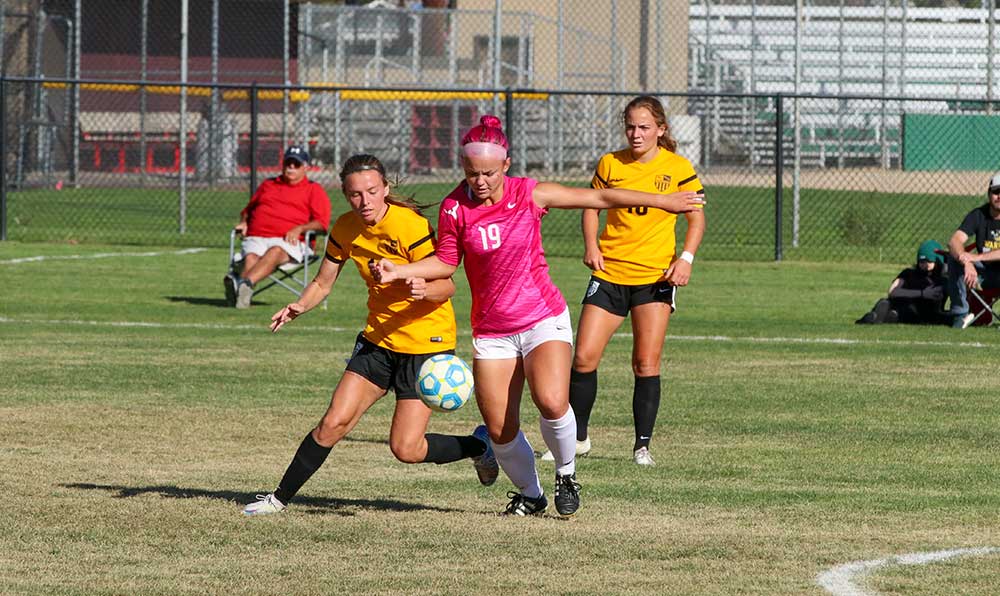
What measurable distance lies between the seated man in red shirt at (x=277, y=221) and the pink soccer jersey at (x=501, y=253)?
10682mm

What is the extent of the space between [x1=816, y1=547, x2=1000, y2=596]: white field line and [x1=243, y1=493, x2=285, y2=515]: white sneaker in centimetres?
275

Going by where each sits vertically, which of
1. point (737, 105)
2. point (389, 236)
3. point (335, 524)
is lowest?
point (335, 524)

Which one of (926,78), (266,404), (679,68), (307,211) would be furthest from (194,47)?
(266,404)

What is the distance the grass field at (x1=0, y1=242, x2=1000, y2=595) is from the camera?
6.89m

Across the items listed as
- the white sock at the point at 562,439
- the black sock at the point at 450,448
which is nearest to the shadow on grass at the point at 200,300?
the black sock at the point at 450,448

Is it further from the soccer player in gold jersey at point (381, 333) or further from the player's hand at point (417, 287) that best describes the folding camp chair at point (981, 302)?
the player's hand at point (417, 287)

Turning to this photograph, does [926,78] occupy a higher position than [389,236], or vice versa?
[926,78]

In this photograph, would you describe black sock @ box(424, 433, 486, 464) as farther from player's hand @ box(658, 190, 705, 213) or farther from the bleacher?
the bleacher

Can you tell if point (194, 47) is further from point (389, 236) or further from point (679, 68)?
point (389, 236)

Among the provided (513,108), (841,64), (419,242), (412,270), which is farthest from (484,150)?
(841,64)

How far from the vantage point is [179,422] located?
36.6 ft

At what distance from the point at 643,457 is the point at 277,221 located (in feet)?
Answer: 32.3

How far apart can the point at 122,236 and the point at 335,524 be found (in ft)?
63.7

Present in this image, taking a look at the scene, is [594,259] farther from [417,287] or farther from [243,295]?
[243,295]
